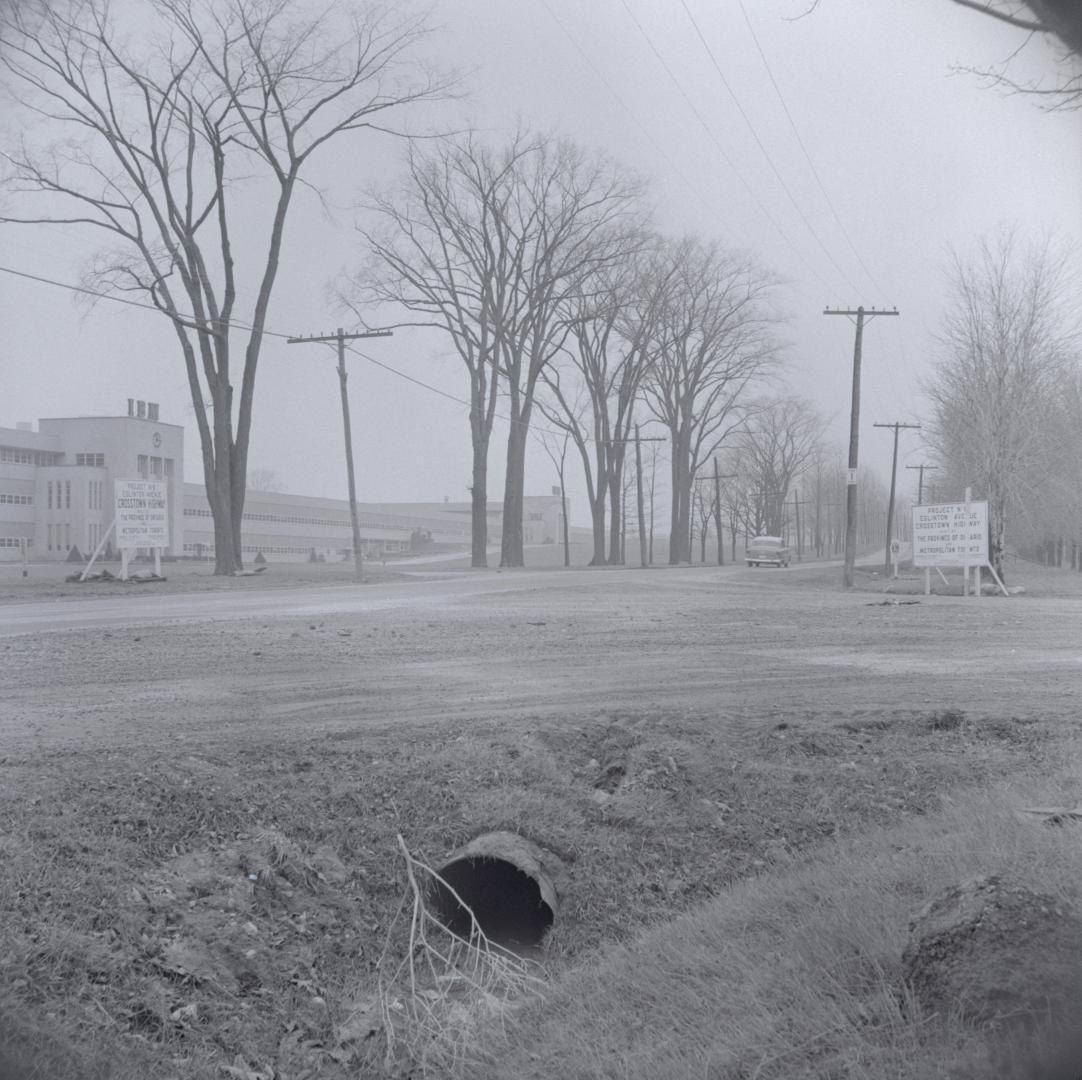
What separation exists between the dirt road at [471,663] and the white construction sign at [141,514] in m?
5.67

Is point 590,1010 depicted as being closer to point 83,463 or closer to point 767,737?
point 767,737

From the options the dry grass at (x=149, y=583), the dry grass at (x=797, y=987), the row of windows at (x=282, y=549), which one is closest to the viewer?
the dry grass at (x=797, y=987)

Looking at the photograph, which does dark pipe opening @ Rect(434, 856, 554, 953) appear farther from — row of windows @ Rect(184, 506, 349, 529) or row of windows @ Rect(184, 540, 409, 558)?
row of windows @ Rect(184, 506, 349, 529)

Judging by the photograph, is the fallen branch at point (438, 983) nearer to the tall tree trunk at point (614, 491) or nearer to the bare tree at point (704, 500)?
the tall tree trunk at point (614, 491)

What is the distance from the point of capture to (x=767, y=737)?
9.16 meters

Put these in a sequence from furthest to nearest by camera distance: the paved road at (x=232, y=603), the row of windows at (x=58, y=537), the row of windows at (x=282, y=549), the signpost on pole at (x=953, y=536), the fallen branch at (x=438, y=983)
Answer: the row of windows at (x=282, y=549) → the signpost on pole at (x=953, y=536) → the row of windows at (x=58, y=537) → the paved road at (x=232, y=603) → the fallen branch at (x=438, y=983)

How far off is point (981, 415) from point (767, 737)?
828 inches

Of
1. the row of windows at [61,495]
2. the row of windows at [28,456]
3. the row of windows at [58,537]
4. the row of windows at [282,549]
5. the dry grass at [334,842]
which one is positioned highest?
the row of windows at [28,456]

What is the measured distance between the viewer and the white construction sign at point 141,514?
25.5 metres

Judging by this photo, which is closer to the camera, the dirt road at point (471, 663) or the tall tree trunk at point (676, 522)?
the dirt road at point (471, 663)

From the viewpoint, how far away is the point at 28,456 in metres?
20.2

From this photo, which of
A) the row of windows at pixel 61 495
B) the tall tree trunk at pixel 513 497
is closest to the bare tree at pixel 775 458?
the tall tree trunk at pixel 513 497

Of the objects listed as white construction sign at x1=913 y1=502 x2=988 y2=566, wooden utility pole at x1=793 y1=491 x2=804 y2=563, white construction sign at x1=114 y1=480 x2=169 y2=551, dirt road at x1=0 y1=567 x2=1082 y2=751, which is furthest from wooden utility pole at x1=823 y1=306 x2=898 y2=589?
wooden utility pole at x1=793 y1=491 x2=804 y2=563

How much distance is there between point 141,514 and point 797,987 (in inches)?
934
